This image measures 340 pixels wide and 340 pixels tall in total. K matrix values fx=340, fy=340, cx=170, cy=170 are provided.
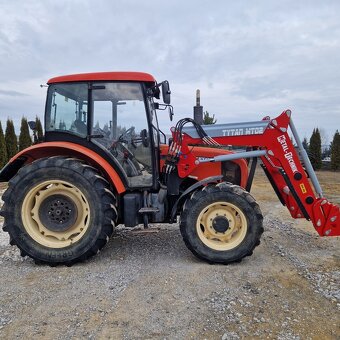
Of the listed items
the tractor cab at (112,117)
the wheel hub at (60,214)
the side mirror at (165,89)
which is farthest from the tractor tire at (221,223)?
the wheel hub at (60,214)

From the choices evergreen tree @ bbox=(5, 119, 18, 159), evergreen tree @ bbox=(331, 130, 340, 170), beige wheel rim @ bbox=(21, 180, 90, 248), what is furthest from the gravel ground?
evergreen tree @ bbox=(331, 130, 340, 170)

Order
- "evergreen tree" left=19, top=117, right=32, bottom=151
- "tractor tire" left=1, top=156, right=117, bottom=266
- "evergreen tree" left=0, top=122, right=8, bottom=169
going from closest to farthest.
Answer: "tractor tire" left=1, top=156, right=117, bottom=266 → "evergreen tree" left=0, top=122, right=8, bottom=169 → "evergreen tree" left=19, top=117, right=32, bottom=151

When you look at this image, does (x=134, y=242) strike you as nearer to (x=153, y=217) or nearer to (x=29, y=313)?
(x=153, y=217)

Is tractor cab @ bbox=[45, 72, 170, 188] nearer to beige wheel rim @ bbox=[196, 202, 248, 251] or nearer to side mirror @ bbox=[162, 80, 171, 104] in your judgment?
side mirror @ bbox=[162, 80, 171, 104]

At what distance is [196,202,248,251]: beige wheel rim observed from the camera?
164 inches

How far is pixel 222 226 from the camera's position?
4199 millimetres

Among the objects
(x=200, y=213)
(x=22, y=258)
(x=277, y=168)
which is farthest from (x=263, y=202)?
(x=22, y=258)

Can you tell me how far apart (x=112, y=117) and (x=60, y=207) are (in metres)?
1.32

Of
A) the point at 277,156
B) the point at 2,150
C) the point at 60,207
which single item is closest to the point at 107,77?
the point at 60,207

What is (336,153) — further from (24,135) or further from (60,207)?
(60,207)

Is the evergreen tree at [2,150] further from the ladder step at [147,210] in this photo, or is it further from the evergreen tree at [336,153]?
the evergreen tree at [336,153]

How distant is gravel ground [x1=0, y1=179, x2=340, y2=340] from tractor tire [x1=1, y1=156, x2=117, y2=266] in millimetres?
197

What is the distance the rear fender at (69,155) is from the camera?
166 inches

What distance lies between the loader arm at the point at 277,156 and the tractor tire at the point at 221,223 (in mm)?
536
